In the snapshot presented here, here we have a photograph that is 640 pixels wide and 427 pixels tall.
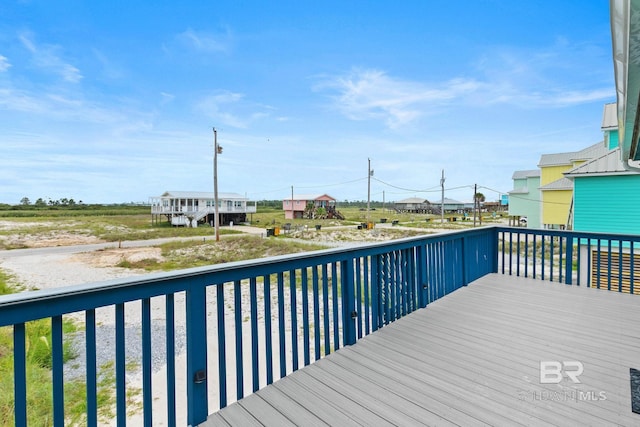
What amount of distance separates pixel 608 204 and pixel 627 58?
8017mm

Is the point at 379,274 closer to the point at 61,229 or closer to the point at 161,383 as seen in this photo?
the point at 161,383

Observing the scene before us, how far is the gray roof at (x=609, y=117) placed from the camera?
8.69 metres

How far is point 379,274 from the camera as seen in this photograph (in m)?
2.73

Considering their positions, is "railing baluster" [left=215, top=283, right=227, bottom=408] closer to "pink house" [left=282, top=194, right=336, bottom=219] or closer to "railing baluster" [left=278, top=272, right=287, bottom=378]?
"railing baluster" [left=278, top=272, right=287, bottom=378]

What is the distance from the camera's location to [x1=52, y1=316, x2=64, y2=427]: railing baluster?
1072mm

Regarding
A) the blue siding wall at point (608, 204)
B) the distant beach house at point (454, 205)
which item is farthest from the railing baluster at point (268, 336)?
the distant beach house at point (454, 205)

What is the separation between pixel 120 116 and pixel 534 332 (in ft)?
82.5

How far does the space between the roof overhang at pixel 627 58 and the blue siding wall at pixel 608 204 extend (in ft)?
20.8

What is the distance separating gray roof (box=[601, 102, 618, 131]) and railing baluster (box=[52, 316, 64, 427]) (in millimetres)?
11815

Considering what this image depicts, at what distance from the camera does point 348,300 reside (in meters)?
2.40

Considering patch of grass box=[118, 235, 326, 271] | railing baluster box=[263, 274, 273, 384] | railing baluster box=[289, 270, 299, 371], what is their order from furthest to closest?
1. patch of grass box=[118, 235, 326, 271]
2. railing baluster box=[289, 270, 299, 371]
3. railing baluster box=[263, 274, 273, 384]

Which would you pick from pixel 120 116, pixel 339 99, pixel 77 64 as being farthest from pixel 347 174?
pixel 77 64

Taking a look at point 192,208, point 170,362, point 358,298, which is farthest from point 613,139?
point 192,208

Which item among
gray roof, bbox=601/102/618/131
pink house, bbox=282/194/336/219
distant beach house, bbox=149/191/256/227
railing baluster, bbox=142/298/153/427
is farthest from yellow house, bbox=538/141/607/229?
pink house, bbox=282/194/336/219
